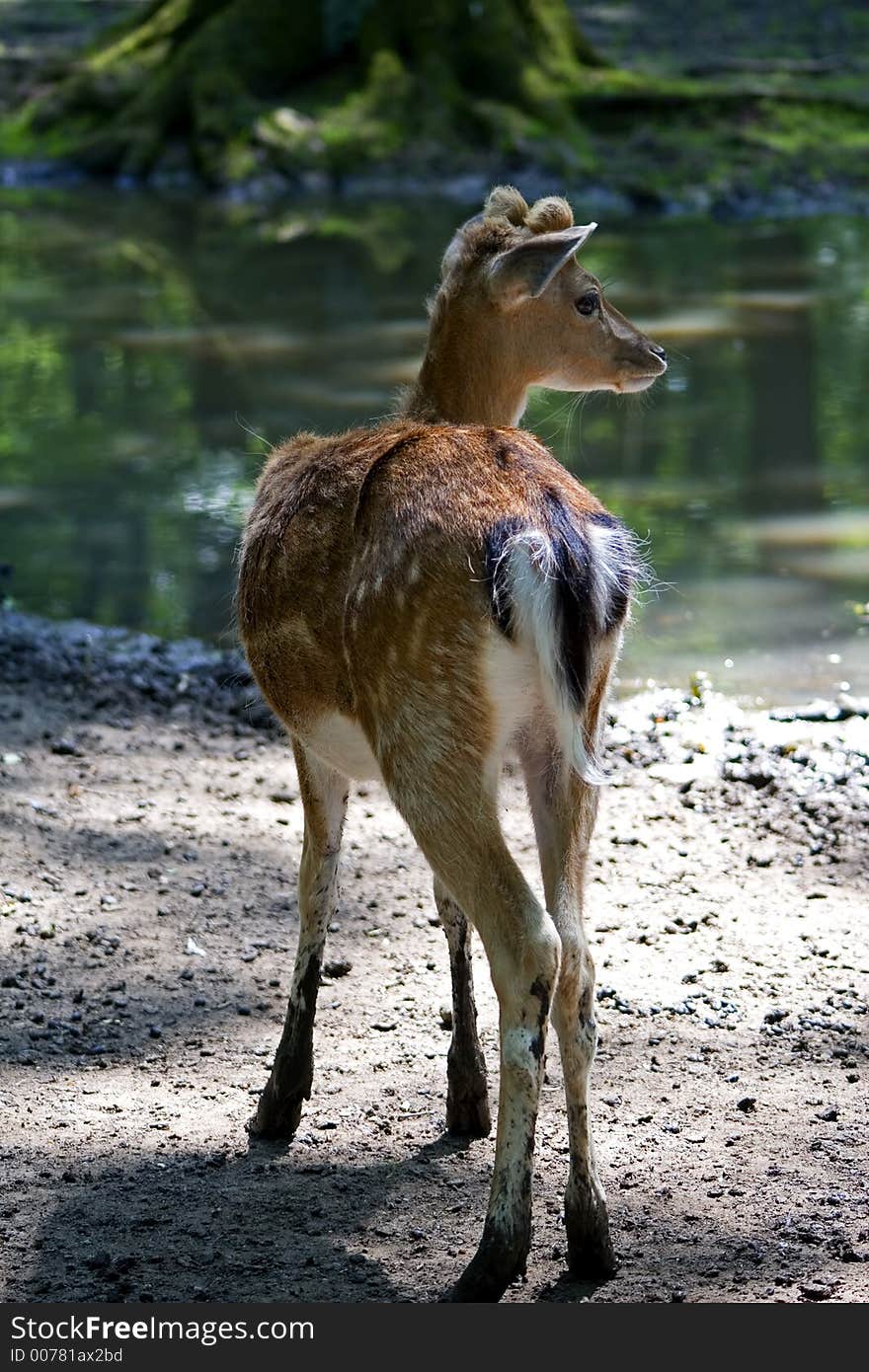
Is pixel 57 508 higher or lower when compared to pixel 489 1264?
lower

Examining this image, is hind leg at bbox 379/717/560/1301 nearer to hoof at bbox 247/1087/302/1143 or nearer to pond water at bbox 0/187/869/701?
hoof at bbox 247/1087/302/1143

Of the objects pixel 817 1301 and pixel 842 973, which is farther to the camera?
pixel 842 973

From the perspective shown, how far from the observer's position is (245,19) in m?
18.8

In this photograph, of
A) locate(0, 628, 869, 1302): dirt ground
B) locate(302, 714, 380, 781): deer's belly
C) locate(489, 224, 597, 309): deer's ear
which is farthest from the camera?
locate(489, 224, 597, 309): deer's ear

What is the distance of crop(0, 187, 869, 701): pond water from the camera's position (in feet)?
24.7

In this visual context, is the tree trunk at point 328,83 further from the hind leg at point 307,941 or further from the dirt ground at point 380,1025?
the hind leg at point 307,941

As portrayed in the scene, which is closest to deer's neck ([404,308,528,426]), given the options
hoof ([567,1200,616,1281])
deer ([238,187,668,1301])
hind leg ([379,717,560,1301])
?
deer ([238,187,668,1301])

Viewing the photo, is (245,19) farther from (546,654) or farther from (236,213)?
(546,654)

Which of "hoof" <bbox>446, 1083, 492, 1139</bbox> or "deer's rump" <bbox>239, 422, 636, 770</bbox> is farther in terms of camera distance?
"hoof" <bbox>446, 1083, 492, 1139</bbox>

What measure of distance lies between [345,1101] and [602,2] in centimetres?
2473

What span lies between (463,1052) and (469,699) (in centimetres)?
115

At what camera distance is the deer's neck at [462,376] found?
4.84 metres

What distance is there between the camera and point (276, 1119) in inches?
159

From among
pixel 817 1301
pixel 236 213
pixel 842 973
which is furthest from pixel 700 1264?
pixel 236 213
